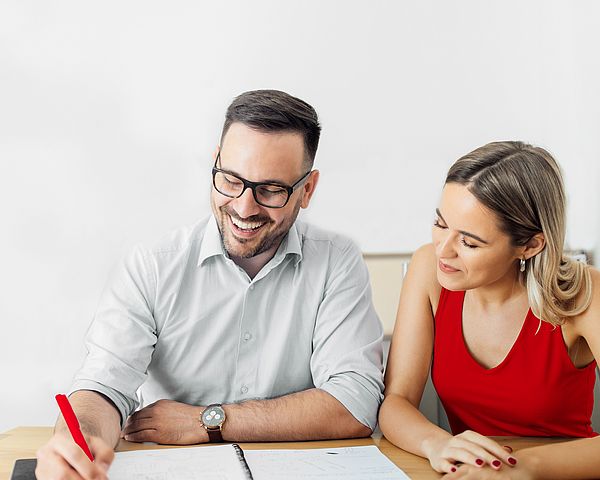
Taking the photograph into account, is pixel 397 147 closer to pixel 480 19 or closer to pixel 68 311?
pixel 480 19

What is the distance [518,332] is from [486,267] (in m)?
0.21

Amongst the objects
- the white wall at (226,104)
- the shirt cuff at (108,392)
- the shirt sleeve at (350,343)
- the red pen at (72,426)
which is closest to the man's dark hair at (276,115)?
the shirt sleeve at (350,343)

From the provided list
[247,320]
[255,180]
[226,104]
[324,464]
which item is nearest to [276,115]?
[255,180]

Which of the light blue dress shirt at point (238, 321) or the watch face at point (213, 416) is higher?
the light blue dress shirt at point (238, 321)

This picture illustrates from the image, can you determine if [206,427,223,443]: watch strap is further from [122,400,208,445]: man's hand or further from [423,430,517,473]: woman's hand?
[423,430,517,473]: woman's hand

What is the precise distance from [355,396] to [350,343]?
0.42 feet

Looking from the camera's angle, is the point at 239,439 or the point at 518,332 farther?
the point at 518,332

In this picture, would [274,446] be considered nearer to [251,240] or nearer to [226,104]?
[251,240]

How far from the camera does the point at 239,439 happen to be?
1420 millimetres

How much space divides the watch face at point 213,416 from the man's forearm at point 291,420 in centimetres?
1

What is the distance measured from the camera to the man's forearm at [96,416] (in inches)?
51.8

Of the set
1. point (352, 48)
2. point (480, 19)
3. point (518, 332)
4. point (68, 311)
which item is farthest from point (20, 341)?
point (480, 19)

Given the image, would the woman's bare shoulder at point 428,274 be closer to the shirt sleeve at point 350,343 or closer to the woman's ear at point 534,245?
the shirt sleeve at point 350,343

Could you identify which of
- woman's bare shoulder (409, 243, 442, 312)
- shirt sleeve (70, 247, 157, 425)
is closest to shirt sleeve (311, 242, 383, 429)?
woman's bare shoulder (409, 243, 442, 312)
